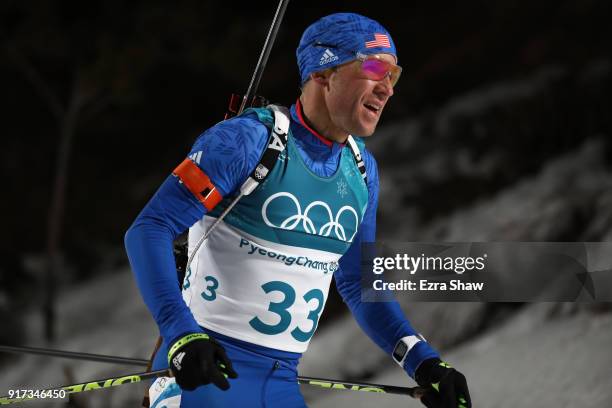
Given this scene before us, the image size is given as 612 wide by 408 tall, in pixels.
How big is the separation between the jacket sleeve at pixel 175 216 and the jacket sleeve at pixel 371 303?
1.60 feet

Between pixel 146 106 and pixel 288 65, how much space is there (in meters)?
2.37

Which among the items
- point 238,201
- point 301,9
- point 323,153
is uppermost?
point 301,9

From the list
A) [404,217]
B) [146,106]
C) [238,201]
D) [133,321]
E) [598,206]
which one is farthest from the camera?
[146,106]

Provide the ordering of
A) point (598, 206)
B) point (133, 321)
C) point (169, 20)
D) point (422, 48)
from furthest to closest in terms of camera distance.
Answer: point (422, 48) → point (169, 20) → point (133, 321) → point (598, 206)

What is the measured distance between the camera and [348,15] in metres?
2.40

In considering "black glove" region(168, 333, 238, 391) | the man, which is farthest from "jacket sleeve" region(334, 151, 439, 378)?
"black glove" region(168, 333, 238, 391)

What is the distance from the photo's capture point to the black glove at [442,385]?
2.33 metres

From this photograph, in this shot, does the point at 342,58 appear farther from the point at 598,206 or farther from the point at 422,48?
Result: the point at 422,48

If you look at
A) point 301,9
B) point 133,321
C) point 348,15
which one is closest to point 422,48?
point 301,9

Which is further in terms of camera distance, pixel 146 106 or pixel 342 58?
pixel 146 106

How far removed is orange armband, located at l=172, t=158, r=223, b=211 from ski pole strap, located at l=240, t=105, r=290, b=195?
4.5 inches

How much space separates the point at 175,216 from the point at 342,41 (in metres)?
0.73

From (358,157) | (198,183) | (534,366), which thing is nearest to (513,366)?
(534,366)

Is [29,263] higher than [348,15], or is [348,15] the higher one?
[29,263]
